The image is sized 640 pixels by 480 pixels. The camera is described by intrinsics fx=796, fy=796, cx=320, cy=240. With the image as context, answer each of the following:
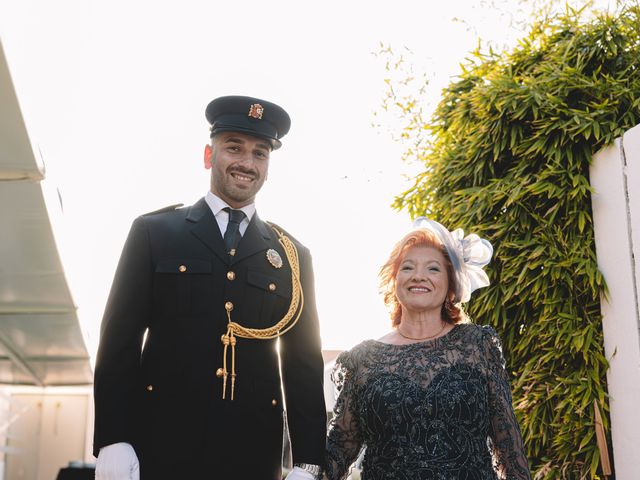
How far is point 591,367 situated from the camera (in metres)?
4.18

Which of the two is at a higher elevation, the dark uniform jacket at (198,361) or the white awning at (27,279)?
the white awning at (27,279)

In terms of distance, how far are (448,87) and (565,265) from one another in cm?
165

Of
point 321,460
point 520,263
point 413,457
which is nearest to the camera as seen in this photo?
point 321,460

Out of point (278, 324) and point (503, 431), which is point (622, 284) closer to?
point (503, 431)

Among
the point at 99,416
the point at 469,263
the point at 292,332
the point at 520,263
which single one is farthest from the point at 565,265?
the point at 99,416

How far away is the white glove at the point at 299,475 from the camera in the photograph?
2463 mm

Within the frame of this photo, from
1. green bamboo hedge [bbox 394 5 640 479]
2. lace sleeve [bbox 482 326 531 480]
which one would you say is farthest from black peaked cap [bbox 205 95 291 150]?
green bamboo hedge [bbox 394 5 640 479]

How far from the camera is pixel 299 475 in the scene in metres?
2.47

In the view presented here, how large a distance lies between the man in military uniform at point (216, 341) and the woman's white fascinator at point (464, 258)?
3.19 ft

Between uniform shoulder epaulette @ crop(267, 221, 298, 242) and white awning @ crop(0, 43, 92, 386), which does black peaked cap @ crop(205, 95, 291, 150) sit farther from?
white awning @ crop(0, 43, 92, 386)

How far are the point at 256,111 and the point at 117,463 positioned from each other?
1.19 m

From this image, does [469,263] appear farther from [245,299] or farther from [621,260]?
[245,299]

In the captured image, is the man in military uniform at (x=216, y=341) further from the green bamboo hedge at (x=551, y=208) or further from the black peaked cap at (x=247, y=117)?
the green bamboo hedge at (x=551, y=208)

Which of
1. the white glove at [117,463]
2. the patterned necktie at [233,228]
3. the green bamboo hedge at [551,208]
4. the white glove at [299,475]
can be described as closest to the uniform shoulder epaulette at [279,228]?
the patterned necktie at [233,228]
